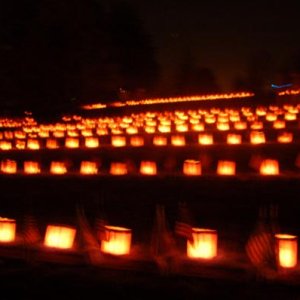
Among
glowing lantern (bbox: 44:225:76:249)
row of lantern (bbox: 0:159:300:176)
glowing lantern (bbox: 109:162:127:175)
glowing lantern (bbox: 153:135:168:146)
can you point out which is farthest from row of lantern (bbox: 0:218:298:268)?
glowing lantern (bbox: 153:135:168:146)

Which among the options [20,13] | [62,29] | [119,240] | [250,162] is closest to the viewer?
[119,240]

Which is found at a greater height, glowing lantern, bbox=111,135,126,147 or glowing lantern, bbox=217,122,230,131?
glowing lantern, bbox=217,122,230,131

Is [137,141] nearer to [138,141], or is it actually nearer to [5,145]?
[138,141]

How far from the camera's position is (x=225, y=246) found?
7730 mm

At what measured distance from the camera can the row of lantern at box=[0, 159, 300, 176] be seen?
1029 centimetres

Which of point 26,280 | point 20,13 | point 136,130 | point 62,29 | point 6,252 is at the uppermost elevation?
point 20,13

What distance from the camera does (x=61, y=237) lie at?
7.43m

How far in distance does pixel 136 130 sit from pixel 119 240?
8.06 metres

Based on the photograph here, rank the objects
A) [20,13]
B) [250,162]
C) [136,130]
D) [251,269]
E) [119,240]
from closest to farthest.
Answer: [251,269], [119,240], [250,162], [136,130], [20,13]

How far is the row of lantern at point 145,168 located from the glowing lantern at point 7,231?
348cm

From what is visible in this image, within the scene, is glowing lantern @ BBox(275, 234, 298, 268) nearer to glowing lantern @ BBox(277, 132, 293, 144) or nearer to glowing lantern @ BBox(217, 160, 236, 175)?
glowing lantern @ BBox(217, 160, 236, 175)

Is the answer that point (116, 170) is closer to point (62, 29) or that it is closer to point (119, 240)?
point (119, 240)

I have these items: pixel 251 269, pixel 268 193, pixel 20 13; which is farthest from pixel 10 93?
pixel 251 269

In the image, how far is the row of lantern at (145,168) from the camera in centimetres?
1029
